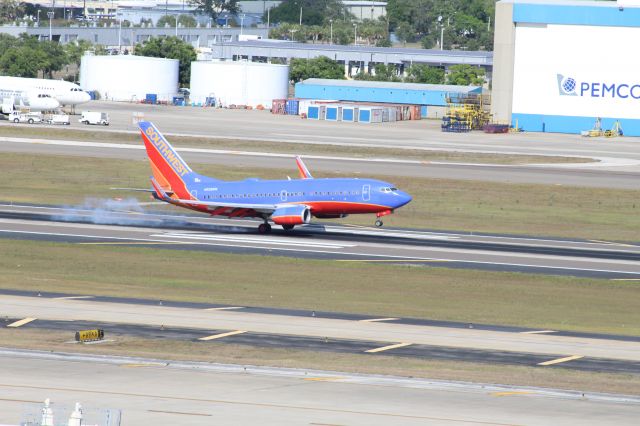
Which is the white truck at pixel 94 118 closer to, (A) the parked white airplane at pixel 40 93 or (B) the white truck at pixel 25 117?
(B) the white truck at pixel 25 117

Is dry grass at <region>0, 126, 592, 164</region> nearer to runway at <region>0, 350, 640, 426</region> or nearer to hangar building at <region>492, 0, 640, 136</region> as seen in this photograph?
hangar building at <region>492, 0, 640, 136</region>

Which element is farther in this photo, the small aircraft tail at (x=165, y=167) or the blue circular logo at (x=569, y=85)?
the blue circular logo at (x=569, y=85)

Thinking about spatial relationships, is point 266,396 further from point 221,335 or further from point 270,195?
point 270,195

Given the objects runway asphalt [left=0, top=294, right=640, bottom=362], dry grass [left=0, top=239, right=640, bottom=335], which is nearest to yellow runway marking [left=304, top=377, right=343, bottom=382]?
runway asphalt [left=0, top=294, right=640, bottom=362]

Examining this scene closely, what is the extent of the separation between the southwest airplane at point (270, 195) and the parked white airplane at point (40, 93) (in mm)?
97238

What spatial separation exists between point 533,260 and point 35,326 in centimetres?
3495

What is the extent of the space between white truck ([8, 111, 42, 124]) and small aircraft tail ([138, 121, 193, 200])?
91.0 meters

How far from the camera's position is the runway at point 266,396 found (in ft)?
110

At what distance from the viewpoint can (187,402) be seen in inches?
1366

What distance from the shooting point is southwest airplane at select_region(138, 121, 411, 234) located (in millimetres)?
76625

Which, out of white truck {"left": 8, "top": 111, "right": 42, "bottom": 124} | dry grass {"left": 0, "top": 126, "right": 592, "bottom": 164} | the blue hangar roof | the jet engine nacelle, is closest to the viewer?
the jet engine nacelle

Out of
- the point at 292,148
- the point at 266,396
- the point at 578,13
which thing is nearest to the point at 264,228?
the point at 266,396

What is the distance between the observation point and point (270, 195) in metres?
77.8

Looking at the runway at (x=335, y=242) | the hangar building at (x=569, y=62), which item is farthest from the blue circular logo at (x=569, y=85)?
the runway at (x=335, y=242)
